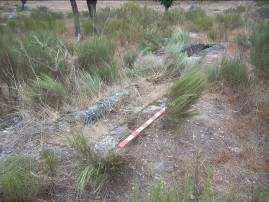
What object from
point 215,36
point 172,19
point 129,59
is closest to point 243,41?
point 215,36

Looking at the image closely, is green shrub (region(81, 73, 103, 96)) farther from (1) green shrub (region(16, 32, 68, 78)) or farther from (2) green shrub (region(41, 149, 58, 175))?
(2) green shrub (region(41, 149, 58, 175))

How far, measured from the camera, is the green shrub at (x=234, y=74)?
20.3ft

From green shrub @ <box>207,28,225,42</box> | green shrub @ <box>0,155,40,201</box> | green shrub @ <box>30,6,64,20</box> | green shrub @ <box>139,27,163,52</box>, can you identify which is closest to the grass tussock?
green shrub @ <box>0,155,40,201</box>

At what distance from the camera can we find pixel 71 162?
4332mm

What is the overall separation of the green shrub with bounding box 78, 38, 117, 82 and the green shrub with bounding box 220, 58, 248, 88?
1.59 metres

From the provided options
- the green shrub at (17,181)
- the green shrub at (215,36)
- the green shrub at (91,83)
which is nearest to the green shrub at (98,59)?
the green shrub at (91,83)

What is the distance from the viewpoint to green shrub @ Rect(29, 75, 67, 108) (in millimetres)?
5500

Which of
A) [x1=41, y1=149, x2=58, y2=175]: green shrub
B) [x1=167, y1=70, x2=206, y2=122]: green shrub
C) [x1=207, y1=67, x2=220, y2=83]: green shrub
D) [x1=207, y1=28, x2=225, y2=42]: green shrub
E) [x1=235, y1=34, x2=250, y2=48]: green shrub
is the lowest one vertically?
[x1=207, y1=28, x2=225, y2=42]: green shrub

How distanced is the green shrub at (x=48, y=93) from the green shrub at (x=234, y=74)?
229 centimetres

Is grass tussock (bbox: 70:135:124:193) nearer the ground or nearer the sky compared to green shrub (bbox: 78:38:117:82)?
nearer the ground

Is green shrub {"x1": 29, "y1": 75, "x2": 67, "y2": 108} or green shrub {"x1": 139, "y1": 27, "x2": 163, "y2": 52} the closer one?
green shrub {"x1": 29, "y1": 75, "x2": 67, "y2": 108}

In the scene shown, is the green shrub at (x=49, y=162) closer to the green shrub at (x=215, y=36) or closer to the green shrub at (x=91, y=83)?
the green shrub at (x=91, y=83)

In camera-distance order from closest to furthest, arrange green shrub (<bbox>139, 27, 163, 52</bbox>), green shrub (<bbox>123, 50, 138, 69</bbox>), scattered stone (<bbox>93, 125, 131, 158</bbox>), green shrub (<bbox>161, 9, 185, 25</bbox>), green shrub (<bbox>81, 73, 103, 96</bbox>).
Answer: scattered stone (<bbox>93, 125, 131, 158</bbox>)
green shrub (<bbox>81, 73, 103, 96</bbox>)
green shrub (<bbox>123, 50, 138, 69</bbox>)
green shrub (<bbox>139, 27, 163, 52</bbox>)
green shrub (<bbox>161, 9, 185, 25</bbox>)

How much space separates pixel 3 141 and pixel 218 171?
2.35 meters
